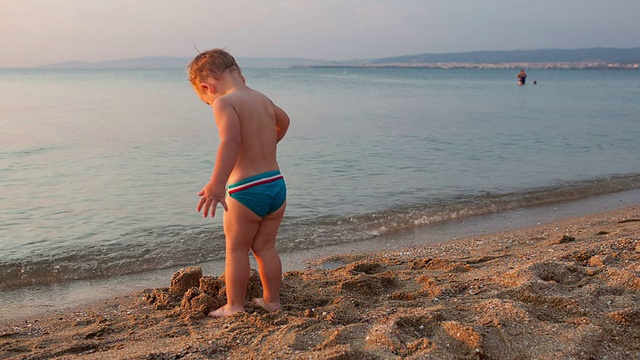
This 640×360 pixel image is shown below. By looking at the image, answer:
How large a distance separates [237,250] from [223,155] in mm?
625

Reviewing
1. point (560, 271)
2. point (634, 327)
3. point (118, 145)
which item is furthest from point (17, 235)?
point (118, 145)

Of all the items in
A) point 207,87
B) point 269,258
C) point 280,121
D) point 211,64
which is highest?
point 211,64

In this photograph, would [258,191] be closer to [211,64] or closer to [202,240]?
[211,64]

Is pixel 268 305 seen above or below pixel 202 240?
above

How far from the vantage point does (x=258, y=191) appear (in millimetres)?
3418

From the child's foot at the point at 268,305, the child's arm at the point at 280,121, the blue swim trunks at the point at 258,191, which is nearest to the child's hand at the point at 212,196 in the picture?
the blue swim trunks at the point at 258,191

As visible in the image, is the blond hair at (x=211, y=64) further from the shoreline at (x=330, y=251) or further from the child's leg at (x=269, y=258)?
the shoreline at (x=330, y=251)

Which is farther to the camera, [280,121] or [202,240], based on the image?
[202,240]

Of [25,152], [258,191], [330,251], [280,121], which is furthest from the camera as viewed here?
[25,152]

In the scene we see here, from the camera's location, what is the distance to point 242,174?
343 cm

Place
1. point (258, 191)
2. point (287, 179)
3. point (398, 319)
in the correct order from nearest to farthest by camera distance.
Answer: point (398, 319)
point (258, 191)
point (287, 179)

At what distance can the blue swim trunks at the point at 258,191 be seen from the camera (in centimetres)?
341

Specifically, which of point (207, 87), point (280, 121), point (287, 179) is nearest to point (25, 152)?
point (287, 179)

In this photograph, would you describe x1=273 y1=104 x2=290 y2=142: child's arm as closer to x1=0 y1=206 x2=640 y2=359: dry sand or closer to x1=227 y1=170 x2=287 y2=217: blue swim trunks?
x1=227 y1=170 x2=287 y2=217: blue swim trunks
